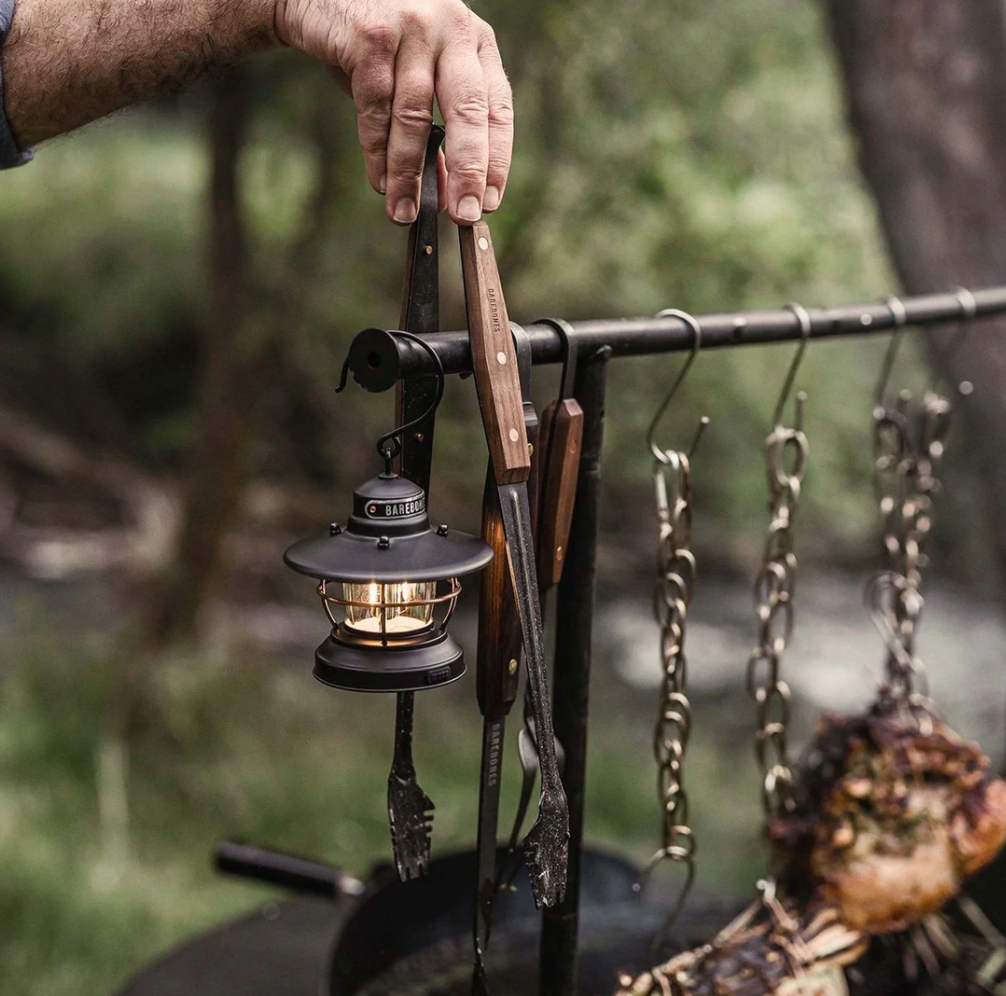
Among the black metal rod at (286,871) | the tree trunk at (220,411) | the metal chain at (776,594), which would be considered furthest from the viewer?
the tree trunk at (220,411)

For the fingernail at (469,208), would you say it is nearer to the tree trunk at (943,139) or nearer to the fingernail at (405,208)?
the fingernail at (405,208)

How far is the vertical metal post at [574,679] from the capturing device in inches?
50.1

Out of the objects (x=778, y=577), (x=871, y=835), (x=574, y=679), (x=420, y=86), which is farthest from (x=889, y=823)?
(x=420, y=86)

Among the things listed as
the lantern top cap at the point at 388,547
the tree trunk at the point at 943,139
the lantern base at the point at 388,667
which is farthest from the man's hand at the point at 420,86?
the tree trunk at the point at 943,139

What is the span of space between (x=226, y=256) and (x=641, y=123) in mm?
1643

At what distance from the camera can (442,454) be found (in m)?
4.64

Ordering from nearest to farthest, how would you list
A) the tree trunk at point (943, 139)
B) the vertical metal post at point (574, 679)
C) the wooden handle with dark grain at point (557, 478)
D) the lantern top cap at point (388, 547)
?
the lantern top cap at point (388, 547), the wooden handle with dark grain at point (557, 478), the vertical metal post at point (574, 679), the tree trunk at point (943, 139)

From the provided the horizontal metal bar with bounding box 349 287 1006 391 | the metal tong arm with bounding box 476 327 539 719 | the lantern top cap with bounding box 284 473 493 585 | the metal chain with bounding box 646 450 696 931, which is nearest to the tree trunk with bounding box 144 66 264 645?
the horizontal metal bar with bounding box 349 287 1006 391

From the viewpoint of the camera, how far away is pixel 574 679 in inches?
51.0

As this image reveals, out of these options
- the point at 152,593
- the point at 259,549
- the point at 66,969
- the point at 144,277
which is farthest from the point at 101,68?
the point at 144,277

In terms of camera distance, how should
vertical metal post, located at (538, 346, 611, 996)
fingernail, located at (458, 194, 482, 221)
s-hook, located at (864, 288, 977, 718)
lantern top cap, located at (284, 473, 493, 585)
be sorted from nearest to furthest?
lantern top cap, located at (284, 473, 493, 585) < fingernail, located at (458, 194, 482, 221) < vertical metal post, located at (538, 346, 611, 996) < s-hook, located at (864, 288, 977, 718)

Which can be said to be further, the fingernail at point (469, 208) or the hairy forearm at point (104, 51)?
the hairy forearm at point (104, 51)

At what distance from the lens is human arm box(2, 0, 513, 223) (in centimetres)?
104

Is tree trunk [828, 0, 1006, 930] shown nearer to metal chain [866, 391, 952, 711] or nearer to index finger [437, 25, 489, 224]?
metal chain [866, 391, 952, 711]
